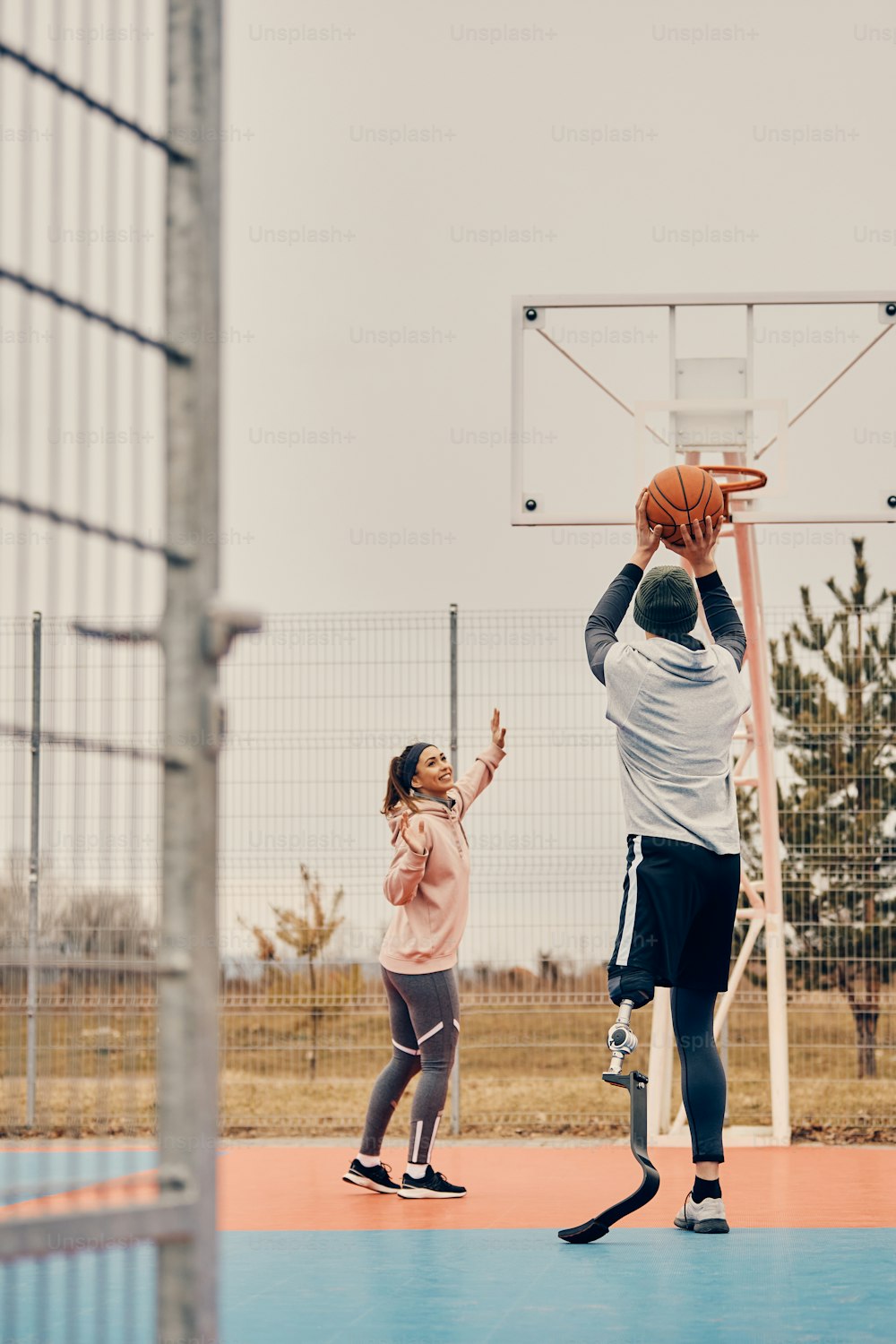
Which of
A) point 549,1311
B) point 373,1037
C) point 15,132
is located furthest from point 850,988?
point 15,132

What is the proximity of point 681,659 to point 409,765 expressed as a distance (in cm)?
175

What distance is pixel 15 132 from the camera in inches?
91.1

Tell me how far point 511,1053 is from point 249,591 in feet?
10.1

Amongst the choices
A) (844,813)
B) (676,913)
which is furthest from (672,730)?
(844,813)

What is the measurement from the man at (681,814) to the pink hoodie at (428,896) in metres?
1.36

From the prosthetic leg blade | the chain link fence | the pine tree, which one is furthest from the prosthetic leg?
the pine tree

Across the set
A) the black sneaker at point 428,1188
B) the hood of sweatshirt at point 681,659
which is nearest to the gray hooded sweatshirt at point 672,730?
the hood of sweatshirt at point 681,659

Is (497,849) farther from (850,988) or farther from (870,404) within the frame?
(870,404)

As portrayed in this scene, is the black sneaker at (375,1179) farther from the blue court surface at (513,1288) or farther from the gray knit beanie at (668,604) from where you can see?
the gray knit beanie at (668,604)

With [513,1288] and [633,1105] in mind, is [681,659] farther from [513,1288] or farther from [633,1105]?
[513,1288]

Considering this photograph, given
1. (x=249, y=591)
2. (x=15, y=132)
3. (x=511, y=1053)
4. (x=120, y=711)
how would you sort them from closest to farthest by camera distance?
1. (x=15, y=132)
2. (x=120, y=711)
3. (x=511, y=1053)
4. (x=249, y=591)

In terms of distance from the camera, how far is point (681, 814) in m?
4.79

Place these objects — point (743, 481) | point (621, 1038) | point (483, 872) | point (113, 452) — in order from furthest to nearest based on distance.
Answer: point (483, 872)
point (743, 481)
point (621, 1038)
point (113, 452)

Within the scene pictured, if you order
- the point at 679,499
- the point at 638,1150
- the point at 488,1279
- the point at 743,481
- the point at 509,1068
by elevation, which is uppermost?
the point at 743,481
